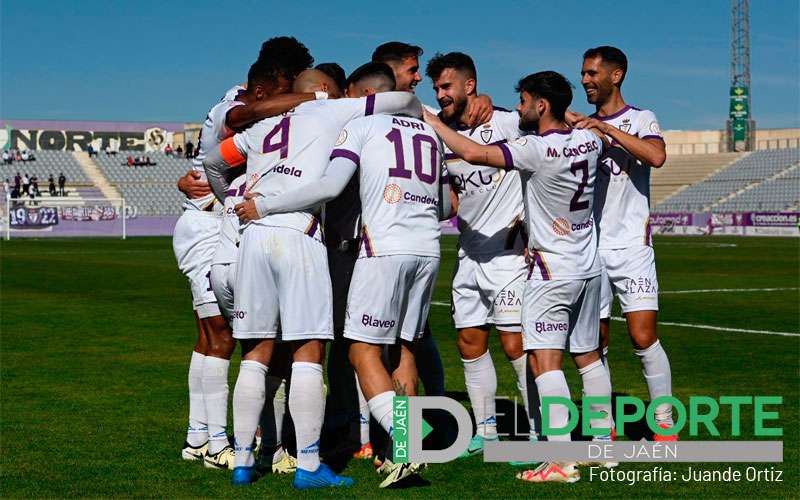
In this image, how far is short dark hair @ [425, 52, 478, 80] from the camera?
6965mm

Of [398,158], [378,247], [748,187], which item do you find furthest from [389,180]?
[748,187]

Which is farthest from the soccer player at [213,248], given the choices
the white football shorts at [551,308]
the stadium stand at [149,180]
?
the stadium stand at [149,180]

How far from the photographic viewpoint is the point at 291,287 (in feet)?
19.4

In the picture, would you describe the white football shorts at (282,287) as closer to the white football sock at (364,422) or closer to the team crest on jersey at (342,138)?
the team crest on jersey at (342,138)

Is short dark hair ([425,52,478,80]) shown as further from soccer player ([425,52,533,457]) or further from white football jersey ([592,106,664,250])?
white football jersey ([592,106,664,250])

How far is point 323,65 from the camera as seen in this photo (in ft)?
22.0

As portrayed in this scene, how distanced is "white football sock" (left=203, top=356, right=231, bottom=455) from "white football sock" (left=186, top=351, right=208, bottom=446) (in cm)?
17

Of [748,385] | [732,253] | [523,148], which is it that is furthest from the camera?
[732,253]

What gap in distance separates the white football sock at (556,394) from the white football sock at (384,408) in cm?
90

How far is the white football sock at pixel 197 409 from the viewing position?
6832 mm

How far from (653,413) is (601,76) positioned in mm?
2270

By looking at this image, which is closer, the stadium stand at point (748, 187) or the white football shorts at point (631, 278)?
the white football shorts at point (631, 278)

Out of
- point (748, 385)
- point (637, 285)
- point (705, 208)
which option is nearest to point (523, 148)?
point (637, 285)

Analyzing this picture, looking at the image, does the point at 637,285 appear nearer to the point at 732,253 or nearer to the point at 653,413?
the point at 653,413
